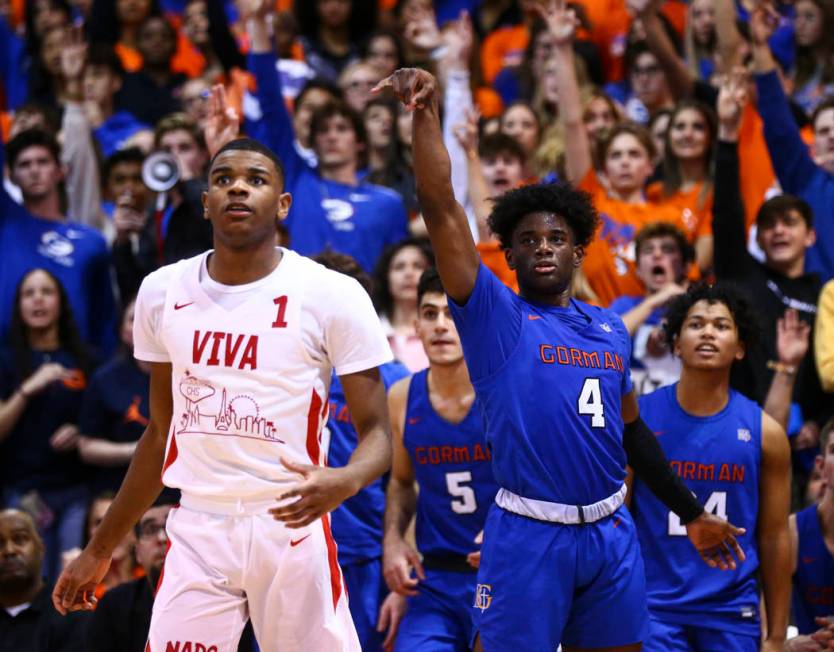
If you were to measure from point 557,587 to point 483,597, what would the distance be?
0.94 ft

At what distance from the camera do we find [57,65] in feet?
38.4

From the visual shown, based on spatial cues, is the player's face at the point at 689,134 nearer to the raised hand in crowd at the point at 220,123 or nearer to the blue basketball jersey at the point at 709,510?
the blue basketball jersey at the point at 709,510

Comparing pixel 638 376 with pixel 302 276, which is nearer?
pixel 302 276

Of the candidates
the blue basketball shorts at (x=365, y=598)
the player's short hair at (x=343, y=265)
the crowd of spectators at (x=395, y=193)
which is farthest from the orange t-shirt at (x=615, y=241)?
the blue basketball shorts at (x=365, y=598)

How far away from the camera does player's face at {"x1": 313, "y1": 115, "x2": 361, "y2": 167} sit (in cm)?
890

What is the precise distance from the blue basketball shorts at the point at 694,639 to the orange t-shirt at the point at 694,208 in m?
3.01

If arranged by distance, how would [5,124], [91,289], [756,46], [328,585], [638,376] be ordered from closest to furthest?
[328,585] → [638,376] → [756,46] → [91,289] → [5,124]

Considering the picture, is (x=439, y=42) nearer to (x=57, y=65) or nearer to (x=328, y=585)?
(x=57, y=65)

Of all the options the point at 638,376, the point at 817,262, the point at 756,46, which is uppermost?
the point at 756,46

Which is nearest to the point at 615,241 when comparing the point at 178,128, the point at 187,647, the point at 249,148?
the point at 178,128

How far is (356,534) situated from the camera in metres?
6.54

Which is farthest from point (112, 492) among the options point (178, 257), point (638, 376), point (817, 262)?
point (817, 262)

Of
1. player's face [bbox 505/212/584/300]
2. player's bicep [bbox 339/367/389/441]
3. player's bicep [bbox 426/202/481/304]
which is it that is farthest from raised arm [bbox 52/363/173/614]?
player's face [bbox 505/212/584/300]

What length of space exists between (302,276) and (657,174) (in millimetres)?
5479
